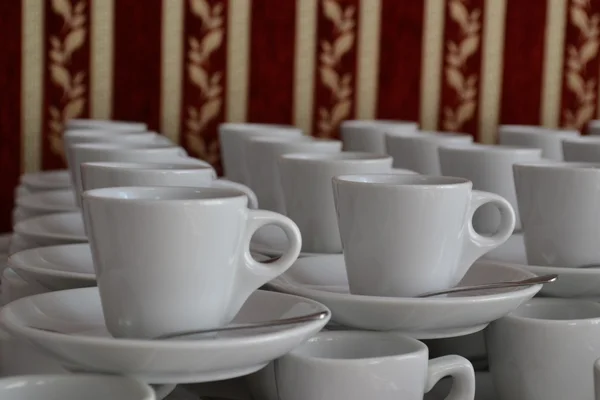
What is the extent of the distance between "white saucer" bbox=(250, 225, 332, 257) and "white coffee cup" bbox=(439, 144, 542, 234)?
0.18 meters

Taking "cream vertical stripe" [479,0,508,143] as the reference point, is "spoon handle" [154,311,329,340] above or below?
below

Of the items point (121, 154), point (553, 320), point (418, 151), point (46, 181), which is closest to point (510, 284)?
point (553, 320)

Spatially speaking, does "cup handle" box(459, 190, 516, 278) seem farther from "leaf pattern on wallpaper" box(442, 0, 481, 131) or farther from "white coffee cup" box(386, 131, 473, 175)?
"leaf pattern on wallpaper" box(442, 0, 481, 131)

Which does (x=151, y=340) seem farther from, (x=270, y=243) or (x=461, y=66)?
(x=461, y=66)

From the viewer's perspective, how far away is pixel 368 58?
1.76 m

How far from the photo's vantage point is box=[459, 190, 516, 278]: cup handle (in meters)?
0.74

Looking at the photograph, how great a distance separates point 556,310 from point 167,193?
0.94ft

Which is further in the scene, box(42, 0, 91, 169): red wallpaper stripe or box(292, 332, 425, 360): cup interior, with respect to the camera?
box(42, 0, 91, 169): red wallpaper stripe

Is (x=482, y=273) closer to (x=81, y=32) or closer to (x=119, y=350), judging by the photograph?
(x=119, y=350)

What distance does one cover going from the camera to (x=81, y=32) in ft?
5.49

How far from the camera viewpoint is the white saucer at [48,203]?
1042 millimetres

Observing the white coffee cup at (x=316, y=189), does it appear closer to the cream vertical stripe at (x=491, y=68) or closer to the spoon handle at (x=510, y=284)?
the spoon handle at (x=510, y=284)

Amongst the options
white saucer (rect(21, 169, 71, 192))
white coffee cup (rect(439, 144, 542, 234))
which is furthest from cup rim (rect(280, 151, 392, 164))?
white saucer (rect(21, 169, 71, 192))

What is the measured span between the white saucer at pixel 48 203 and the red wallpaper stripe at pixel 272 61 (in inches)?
22.8
